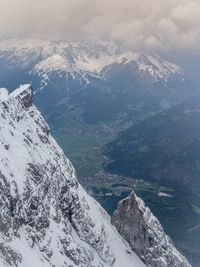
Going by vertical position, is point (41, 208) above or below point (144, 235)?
above

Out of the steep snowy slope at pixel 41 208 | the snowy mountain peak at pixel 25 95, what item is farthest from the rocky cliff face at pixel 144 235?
the snowy mountain peak at pixel 25 95

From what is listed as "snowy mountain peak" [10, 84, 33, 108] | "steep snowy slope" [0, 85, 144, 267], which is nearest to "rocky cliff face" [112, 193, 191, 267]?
"steep snowy slope" [0, 85, 144, 267]

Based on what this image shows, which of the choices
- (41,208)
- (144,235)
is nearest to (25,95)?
(41,208)

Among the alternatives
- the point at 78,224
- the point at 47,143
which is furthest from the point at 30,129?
the point at 78,224

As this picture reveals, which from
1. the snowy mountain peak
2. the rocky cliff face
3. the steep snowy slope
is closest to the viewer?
the steep snowy slope

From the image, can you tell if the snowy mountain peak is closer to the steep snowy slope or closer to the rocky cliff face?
the steep snowy slope

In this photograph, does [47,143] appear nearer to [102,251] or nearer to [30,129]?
[30,129]

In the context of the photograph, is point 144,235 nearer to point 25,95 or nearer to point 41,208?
point 41,208
